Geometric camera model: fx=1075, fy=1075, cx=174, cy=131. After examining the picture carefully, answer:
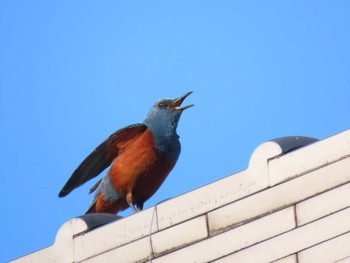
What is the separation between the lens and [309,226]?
5.62 meters

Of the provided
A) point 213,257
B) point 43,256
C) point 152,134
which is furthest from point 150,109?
point 213,257

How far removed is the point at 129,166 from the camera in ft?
32.7

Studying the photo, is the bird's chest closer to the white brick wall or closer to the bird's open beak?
the bird's open beak

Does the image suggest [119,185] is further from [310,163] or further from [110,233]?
[310,163]

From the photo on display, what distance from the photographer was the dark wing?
987 centimetres

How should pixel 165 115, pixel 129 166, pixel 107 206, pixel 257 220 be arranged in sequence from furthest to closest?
pixel 165 115
pixel 107 206
pixel 129 166
pixel 257 220

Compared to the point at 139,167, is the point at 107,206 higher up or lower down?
lower down

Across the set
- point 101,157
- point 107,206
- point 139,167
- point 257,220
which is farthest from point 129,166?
point 257,220

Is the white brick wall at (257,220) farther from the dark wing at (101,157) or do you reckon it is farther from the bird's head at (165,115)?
the bird's head at (165,115)

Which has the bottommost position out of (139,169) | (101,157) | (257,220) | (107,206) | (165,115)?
(257,220)

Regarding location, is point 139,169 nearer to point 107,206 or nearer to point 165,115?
point 107,206

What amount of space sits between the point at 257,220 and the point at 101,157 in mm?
4473

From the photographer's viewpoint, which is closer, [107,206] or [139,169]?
[139,169]

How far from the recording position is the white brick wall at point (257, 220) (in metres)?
5.57
